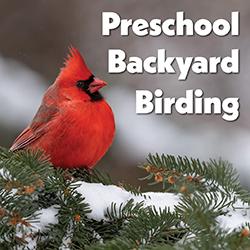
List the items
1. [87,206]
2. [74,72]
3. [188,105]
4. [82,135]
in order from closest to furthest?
[87,206] → [82,135] → [74,72] → [188,105]

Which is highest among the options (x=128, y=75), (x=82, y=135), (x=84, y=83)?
(x=128, y=75)

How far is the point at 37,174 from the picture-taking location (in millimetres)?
1320

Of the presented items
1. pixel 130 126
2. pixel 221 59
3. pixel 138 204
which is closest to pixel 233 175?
pixel 138 204

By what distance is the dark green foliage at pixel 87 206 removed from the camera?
1.27 m

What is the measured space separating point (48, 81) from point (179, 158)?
9.21 ft

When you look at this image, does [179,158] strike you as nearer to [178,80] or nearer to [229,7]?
[178,80]

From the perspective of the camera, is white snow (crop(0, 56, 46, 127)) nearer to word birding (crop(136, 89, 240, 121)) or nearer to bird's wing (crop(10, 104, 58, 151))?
word birding (crop(136, 89, 240, 121))

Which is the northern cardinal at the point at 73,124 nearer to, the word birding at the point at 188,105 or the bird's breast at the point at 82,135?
the bird's breast at the point at 82,135

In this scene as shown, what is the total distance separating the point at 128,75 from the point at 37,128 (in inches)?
96.4

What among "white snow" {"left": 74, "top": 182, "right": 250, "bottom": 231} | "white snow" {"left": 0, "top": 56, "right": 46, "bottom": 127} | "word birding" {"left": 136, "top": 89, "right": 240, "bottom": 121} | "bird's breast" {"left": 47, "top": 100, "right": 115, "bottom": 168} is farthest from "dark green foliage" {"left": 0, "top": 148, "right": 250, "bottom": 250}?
"white snow" {"left": 0, "top": 56, "right": 46, "bottom": 127}

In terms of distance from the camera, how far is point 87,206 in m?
1.38

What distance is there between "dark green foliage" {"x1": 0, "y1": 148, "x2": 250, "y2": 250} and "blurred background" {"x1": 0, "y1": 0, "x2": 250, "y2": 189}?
4.59ft

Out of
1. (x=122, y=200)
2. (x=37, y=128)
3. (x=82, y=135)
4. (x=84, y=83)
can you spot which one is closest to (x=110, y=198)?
(x=122, y=200)

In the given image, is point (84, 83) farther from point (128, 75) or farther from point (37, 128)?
point (128, 75)
